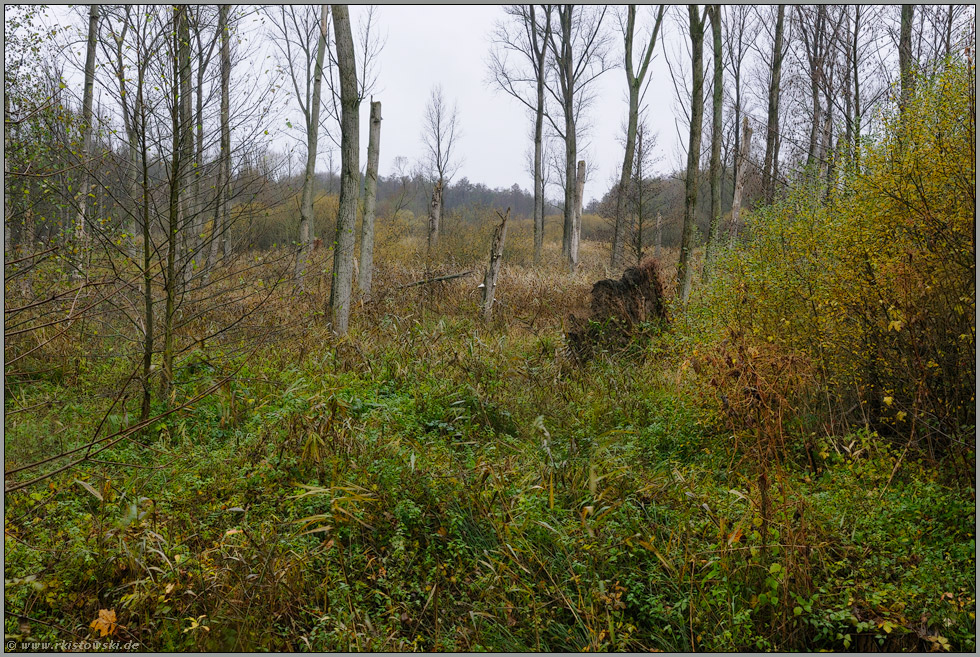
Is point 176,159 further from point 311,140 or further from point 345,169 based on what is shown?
point 311,140

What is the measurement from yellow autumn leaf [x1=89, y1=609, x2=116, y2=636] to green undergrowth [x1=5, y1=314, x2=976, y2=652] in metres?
0.07

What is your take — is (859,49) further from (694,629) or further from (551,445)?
(694,629)

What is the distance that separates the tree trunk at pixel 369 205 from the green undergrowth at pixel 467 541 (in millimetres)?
5490

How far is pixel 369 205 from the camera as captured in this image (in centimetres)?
1002

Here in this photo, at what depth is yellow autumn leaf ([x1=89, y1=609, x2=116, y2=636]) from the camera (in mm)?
2598

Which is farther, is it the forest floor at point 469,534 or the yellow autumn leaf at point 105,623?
the forest floor at point 469,534

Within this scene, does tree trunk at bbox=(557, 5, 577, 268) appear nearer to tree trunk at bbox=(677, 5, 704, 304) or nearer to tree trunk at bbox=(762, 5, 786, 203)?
tree trunk at bbox=(762, 5, 786, 203)

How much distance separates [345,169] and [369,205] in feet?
8.50

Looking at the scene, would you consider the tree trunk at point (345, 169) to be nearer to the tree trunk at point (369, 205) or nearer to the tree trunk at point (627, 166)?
the tree trunk at point (369, 205)

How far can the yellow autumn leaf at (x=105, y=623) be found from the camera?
2.60 m

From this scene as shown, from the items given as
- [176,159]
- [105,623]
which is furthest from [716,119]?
[105,623]

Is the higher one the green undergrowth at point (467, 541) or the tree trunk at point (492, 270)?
the tree trunk at point (492, 270)

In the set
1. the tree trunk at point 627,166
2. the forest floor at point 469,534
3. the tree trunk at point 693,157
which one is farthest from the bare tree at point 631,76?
the forest floor at point 469,534

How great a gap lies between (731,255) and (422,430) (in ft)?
12.8
